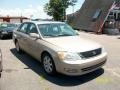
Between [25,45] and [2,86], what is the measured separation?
2.89m

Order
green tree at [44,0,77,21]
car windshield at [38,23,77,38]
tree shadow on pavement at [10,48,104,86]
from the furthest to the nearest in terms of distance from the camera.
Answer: green tree at [44,0,77,21] → car windshield at [38,23,77,38] → tree shadow on pavement at [10,48,104,86]

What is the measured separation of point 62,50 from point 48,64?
2.83ft

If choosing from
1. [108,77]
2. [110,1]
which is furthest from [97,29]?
[108,77]

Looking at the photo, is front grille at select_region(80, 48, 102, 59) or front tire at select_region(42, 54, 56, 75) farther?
front tire at select_region(42, 54, 56, 75)

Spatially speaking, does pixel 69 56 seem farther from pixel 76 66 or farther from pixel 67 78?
pixel 67 78

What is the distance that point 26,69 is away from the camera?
7043 mm

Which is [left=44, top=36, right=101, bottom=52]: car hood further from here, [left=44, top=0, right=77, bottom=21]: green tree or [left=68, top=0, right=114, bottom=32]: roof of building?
[left=44, top=0, right=77, bottom=21]: green tree

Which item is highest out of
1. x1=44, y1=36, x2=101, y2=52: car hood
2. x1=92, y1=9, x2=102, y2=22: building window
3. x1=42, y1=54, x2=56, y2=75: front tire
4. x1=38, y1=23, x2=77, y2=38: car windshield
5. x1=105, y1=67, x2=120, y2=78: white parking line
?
x1=92, y1=9, x2=102, y2=22: building window

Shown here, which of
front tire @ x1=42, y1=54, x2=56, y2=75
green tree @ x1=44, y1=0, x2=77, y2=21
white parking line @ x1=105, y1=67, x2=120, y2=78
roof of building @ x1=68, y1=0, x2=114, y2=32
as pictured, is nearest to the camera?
front tire @ x1=42, y1=54, x2=56, y2=75

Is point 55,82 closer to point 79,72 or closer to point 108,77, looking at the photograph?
point 79,72

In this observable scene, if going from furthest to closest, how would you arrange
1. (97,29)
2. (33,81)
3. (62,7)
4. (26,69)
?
(62,7) → (97,29) → (26,69) → (33,81)

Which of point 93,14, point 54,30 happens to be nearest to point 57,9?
point 93,14

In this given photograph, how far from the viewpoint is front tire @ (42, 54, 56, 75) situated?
5.98 metres

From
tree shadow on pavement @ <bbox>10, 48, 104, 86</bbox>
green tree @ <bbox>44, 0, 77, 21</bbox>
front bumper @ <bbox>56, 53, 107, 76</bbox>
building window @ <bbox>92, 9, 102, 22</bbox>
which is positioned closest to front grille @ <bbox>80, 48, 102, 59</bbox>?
front bumper @ <bbox>56, 53, 107, 76</bbox>
